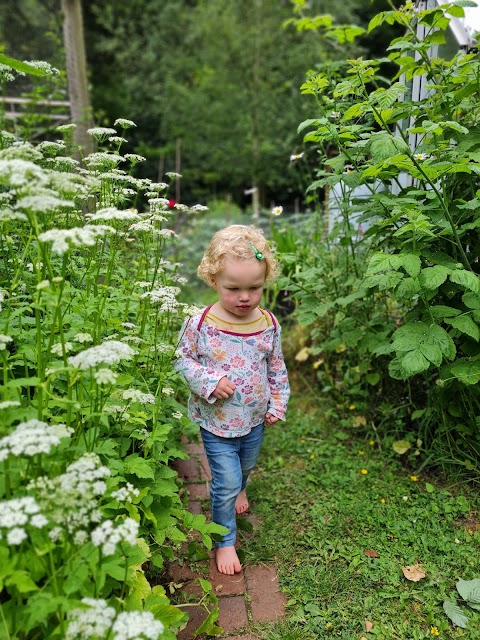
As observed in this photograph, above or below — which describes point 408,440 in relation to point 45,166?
below

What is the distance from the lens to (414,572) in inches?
82.6

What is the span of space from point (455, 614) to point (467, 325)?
1080 mm

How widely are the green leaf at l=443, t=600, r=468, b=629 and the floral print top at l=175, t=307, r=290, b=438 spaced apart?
3.03 feet

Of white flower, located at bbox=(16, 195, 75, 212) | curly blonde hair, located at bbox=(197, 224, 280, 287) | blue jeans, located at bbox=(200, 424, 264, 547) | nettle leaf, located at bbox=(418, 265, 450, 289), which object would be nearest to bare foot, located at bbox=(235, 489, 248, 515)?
blue jeans, located at bbox=(200, 424, 264, 547)

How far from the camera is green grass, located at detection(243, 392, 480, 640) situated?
6.23 ft

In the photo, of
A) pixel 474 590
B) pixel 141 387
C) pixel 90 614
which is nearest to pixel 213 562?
pixel 141 387

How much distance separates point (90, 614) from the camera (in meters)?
1.11

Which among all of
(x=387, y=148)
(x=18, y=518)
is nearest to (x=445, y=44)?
(x=387, y=148)

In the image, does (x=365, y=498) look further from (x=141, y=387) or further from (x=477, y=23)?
(x=477, y=23)

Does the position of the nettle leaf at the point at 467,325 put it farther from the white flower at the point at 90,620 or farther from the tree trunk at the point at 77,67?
the tree trunk at the point at 77,67

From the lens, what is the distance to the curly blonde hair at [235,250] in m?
2.03

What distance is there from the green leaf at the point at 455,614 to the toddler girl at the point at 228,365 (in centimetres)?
79

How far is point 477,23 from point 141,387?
104 inches

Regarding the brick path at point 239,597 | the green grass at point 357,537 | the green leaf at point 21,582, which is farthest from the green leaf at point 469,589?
the green leaf at point 21,582
